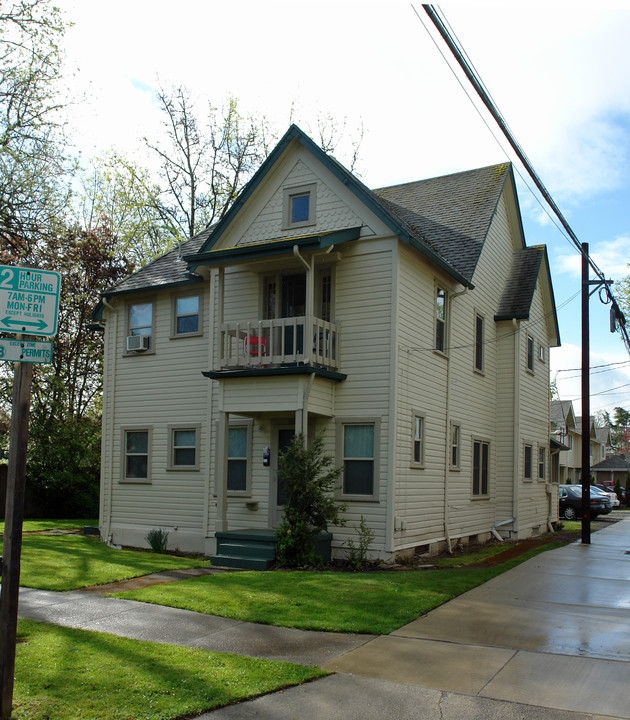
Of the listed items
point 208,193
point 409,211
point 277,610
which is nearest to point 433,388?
point 409,211

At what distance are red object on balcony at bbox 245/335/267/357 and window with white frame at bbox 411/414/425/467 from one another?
3.46m

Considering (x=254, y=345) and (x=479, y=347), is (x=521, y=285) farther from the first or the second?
(x=254, y=345)

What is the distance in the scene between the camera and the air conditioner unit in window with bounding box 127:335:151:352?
1830 centimetres

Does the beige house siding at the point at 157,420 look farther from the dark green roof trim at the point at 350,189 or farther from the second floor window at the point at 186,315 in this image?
the dark green roof trim at the point at 350,189

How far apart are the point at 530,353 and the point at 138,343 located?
1180 cm

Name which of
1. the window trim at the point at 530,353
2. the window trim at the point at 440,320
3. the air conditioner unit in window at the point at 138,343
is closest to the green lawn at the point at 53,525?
the air conditioner unit in window at the point at 138,343

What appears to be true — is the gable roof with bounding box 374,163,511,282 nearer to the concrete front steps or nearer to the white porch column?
the white porch column

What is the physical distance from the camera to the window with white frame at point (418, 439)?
15.4m

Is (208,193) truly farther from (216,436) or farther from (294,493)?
(294,493)

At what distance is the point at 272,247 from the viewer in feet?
48.1

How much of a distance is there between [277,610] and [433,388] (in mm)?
8127

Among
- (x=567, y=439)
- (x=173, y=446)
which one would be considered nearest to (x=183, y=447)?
(x=173, y=446)

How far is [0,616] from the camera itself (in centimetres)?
559

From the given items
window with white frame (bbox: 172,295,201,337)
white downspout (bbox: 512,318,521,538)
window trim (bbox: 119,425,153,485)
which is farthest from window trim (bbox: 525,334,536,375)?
window trim (bbox: 119,425,153,485)
